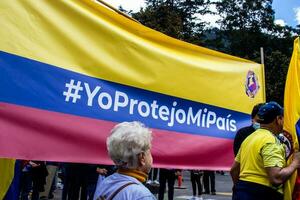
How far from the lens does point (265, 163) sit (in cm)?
369

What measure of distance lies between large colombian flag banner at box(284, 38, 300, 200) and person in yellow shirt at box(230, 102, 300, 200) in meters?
0.09

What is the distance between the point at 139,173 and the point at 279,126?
1800 millimetres

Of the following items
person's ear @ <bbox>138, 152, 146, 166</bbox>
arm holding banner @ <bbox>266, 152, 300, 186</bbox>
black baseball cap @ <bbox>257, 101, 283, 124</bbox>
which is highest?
black baseball cap @ <bbox>257, 101, 283, 124</bbox>

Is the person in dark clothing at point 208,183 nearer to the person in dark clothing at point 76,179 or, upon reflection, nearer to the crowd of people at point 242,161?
the person in dark clothing at point 76,179

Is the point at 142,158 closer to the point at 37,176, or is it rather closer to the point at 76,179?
the point at 76,179

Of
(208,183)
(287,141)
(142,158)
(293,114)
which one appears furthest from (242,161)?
(208,183)

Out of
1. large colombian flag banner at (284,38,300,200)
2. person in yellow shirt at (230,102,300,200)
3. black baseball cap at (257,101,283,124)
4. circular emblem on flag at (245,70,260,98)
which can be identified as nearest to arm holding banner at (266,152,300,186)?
person in yellow shirt at (230,102,300,200)

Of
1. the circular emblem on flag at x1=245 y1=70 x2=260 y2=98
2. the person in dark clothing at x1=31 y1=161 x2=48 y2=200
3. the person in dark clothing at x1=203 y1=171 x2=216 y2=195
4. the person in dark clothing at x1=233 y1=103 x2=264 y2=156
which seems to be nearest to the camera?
the person in dark clothing at x1=233 y1=103 x2=264 y2=156

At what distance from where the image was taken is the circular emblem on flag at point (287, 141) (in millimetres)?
3888

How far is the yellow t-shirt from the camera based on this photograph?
3.67 metres

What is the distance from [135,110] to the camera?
153 inches

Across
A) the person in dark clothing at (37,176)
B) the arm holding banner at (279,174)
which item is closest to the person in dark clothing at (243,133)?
the arm holding banner at (279,174)

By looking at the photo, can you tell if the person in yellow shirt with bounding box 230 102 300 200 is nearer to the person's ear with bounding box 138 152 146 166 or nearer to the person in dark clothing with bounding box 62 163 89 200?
the person's ear with bounding box 138 152 146 166

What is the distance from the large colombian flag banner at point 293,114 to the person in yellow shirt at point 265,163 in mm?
94
